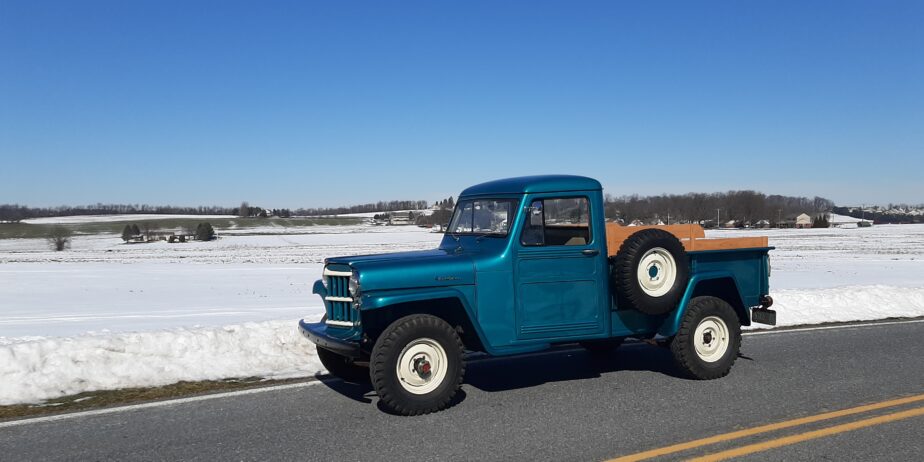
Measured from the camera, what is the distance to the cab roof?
6.73 meters

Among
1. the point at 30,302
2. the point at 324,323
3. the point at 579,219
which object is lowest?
the point at 30,302

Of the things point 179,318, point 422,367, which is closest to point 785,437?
point 422,367

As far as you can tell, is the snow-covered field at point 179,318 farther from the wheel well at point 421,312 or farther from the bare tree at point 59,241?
the bare tree at point 59,241

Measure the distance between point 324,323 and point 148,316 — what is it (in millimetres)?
8505

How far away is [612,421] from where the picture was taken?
18.6ft

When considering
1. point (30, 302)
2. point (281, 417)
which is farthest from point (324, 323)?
point (30, 302)

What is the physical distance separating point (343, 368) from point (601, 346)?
10.8 ft

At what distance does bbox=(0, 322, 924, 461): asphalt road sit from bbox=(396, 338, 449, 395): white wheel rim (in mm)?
292

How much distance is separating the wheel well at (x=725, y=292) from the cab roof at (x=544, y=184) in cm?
179

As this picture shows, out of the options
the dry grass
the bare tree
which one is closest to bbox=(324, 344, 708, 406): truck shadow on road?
the dry grass

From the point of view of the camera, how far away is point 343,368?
7145 millimetres

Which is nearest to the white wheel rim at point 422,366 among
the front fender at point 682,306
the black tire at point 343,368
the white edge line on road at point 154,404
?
the black tire at point 343,368

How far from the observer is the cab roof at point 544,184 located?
6.73 meters

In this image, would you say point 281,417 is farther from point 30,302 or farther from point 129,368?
point 30,302
